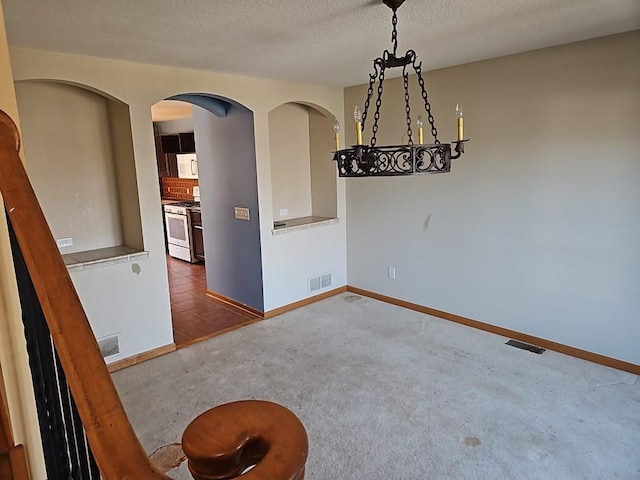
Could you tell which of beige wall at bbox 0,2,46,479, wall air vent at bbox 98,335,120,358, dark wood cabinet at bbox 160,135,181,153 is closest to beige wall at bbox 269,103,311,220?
wall air vent at bbox 98,335,120,358

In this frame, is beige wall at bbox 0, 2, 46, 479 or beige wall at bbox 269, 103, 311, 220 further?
beige wall at bbox 269, 103, 311, 220

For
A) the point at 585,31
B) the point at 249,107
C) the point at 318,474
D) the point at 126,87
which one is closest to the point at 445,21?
the point at 585,31

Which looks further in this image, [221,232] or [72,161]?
[221,232]

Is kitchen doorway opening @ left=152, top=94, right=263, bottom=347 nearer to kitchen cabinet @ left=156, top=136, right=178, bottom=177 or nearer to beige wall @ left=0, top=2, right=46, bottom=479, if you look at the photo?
kitchen cabinet @ left=156, top=136, right=178, bottom=177

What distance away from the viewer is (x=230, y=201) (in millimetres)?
4777

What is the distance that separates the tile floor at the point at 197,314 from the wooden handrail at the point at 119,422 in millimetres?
3389

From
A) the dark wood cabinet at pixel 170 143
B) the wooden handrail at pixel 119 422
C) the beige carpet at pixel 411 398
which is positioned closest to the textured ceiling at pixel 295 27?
the wooden handrail at pixel 119 422

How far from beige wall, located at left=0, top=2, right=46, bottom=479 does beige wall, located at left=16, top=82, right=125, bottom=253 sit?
2409 mm

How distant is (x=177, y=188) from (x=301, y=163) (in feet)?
13.1

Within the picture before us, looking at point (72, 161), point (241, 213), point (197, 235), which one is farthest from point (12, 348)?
point (197, 235)

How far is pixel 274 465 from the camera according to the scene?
576mm

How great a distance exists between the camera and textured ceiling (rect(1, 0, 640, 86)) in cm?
227

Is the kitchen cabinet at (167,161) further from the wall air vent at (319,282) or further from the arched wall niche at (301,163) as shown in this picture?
the wall air vent at (319,282)

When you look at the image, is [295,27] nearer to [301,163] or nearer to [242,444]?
[242,444]
